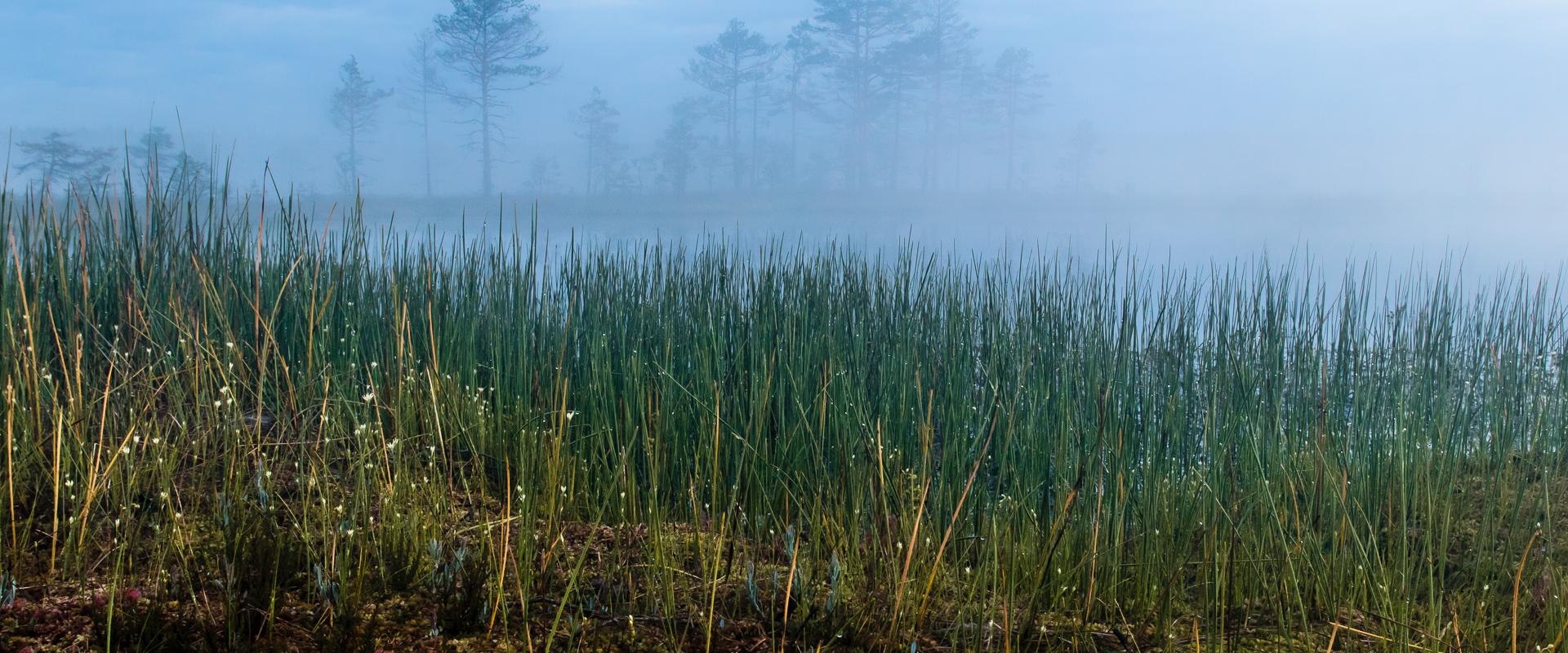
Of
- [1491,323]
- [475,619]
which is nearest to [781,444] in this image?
[475,619]

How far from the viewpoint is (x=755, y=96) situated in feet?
174

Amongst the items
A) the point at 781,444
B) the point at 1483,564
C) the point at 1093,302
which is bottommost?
the point at 1483,564

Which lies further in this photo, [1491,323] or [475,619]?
[1491,323]

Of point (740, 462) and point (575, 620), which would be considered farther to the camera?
point (740, 462)

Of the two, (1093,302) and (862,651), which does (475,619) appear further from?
(1093,302)

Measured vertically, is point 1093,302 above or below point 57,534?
above

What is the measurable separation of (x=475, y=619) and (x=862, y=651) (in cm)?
79

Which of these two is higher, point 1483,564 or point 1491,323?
point 1491,323

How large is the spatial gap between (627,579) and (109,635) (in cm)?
97

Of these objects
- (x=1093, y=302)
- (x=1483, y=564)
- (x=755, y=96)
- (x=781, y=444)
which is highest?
(x=755, y=96)

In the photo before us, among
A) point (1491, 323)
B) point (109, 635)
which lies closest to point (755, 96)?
point (1491, 323)

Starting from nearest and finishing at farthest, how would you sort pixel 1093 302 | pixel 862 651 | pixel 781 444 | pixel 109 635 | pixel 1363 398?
pixel 109 635 < pixel 862 651 < pixel 781 444 < pixel 1363 398 < pixel 1093 302

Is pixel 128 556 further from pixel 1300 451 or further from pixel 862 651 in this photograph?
pixel 1300 451

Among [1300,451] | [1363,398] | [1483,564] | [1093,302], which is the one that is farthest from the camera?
[1093,302]
